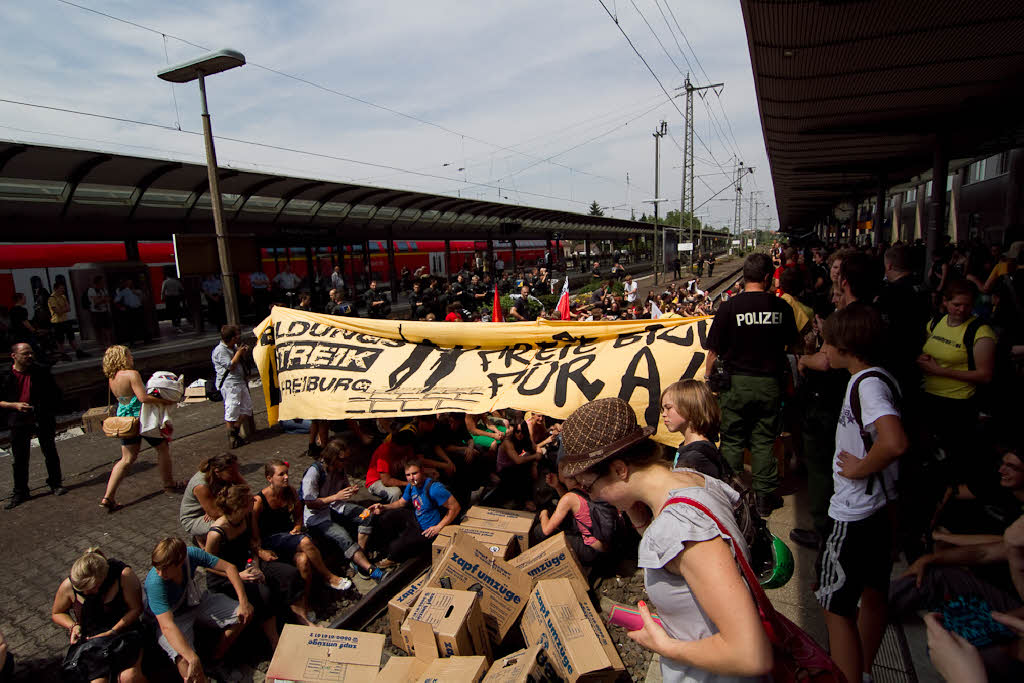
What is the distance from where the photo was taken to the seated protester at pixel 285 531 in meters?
4.39

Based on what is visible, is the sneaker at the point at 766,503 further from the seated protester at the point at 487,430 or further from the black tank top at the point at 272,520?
the black tank top at the point at 272,520

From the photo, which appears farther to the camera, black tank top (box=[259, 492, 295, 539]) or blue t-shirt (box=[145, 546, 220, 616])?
black tank top (box=[259, 492, 295, 539])

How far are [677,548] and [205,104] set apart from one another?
924 centimetres

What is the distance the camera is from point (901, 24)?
5.14m

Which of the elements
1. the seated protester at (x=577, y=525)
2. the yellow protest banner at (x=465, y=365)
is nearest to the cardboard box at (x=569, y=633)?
the seated protester at (x=577, y=525)

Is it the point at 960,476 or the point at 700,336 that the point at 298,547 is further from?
the point at 960,476

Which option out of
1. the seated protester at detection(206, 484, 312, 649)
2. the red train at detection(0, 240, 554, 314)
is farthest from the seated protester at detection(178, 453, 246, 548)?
the red train at detection(0, 240, 554, 314)

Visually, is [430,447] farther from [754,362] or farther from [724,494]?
[724,494]

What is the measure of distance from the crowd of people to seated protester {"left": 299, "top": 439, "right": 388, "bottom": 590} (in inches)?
0.7

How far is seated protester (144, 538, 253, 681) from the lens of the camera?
346cm

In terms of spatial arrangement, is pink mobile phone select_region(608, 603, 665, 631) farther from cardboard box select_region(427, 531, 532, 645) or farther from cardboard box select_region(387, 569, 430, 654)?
cardboard box select_region(387, 569, 430, 654)

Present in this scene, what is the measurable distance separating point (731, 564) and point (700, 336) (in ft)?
11.1

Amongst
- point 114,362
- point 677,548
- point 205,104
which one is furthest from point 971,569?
point 205,104

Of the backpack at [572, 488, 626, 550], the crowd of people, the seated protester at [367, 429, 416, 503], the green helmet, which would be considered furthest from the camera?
the seated protester at [367, 429, 416, 503]
